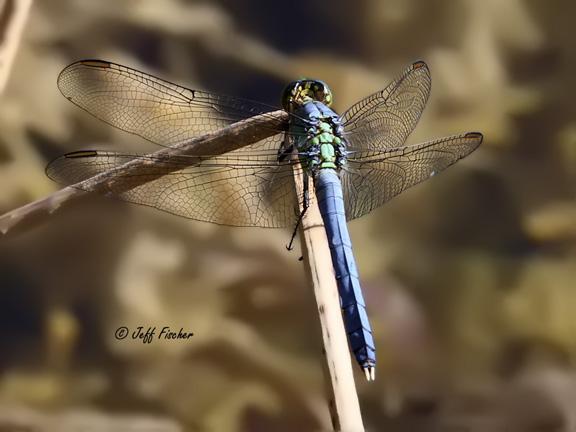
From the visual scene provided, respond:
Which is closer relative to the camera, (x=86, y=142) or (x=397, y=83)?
(x=397, y=83)

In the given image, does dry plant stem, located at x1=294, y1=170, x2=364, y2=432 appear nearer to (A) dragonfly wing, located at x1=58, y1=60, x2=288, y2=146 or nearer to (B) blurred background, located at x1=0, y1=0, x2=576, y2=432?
(A) dragonfly wing, located at x1=58, y1=60, x2=288, y2=146

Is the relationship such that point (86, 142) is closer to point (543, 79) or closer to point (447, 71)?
point (447, 71)

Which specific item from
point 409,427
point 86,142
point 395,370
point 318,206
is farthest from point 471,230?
point 86,142

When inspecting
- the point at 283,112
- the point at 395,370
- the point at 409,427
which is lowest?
the point at 409,427

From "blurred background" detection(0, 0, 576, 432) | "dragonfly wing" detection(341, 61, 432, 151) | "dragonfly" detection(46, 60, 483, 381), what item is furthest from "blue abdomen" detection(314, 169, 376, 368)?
"blurred background" detection(0, 0, 576, 432)

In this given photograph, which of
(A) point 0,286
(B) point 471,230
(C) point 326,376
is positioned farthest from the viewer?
(B) point 471,230

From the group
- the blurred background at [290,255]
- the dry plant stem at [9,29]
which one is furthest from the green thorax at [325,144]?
the dry plant stem at [9,29]

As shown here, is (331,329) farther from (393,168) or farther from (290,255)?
(290,255)
